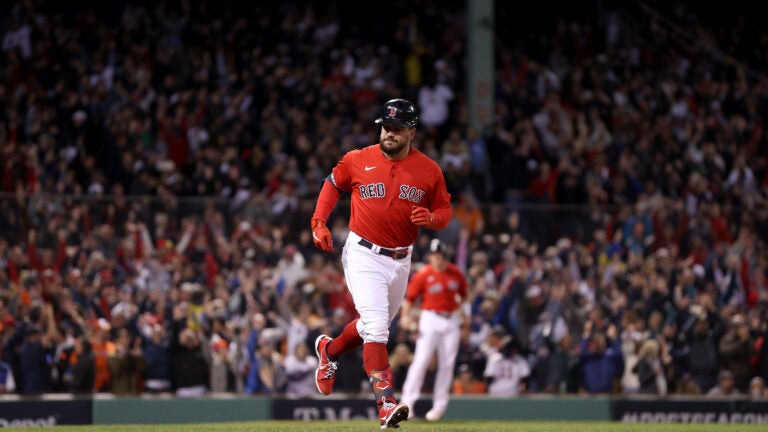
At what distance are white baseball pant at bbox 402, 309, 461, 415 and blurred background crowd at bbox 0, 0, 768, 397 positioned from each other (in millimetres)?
2038

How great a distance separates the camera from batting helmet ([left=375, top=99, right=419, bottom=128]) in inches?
388

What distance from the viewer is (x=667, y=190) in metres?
22.7

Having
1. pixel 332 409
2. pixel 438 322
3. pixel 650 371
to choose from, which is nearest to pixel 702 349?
pixel 650 371

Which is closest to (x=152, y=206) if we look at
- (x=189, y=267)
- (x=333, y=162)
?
(x=189, y=267)

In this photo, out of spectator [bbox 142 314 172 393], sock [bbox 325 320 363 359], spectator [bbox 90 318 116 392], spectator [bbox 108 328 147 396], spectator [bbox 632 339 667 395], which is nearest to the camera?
sock [bbox 325 320 363 359]

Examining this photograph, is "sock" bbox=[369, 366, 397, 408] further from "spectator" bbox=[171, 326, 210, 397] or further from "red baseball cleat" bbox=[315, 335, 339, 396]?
"spectator" bbox=[171, 326, 210, 397]

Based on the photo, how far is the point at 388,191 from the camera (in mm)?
9938

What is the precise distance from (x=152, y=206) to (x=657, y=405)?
735 centimetres

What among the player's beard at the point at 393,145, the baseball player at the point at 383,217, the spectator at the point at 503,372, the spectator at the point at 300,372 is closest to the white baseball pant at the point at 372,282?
the baseball player at the point at 383,217

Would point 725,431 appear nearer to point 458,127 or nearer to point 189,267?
point 189,267

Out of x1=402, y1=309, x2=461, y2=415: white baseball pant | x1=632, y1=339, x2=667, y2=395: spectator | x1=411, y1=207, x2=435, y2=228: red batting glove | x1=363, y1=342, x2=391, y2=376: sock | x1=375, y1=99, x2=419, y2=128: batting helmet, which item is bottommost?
x1=632, y1=339, x2=667, y2=395: spectator

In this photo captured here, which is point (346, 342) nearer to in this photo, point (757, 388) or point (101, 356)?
Result: point (101, 356)

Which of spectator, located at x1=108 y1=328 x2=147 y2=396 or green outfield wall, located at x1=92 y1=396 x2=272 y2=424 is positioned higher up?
spectator, located at x1=108 y1=328 x2=147 y2=396

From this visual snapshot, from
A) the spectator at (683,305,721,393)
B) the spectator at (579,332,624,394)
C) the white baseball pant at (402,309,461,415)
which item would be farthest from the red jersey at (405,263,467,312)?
the spectator at (683,305,721,393)
